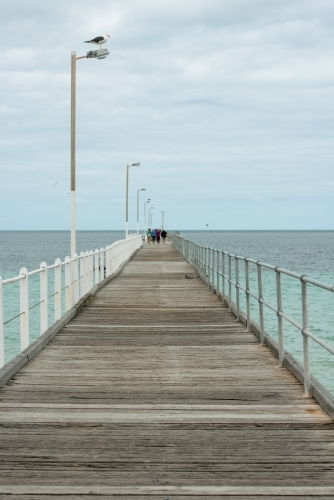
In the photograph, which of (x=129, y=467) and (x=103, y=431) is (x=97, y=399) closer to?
(x=103, y=431)

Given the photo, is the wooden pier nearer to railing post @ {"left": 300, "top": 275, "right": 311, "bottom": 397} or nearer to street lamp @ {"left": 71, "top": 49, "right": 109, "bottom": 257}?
railing post @ {"left": 300, "top": 275, "right": 311, "bottom": 397}

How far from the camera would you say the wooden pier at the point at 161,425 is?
4895 millimetres

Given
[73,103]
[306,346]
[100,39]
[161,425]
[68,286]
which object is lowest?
[161,425]

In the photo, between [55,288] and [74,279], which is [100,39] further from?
[55,288]

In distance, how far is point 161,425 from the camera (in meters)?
6.34

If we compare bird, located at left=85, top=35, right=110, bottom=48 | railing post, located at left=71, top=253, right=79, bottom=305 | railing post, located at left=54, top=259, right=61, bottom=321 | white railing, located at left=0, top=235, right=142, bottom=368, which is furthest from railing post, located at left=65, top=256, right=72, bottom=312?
bird, located at left=85, top=35, right=110, bottom=48

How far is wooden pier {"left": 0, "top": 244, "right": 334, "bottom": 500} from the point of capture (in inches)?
193

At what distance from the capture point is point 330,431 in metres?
6.07

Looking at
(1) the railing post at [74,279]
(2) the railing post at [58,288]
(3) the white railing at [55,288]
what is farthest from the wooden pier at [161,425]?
(1) the railing post at [74,279]

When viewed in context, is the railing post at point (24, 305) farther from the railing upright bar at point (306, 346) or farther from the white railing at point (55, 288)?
the railing upright bar at point (306, 346)

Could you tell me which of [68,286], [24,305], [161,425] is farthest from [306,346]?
[68,286]

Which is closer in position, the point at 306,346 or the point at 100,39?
the point at 306,346

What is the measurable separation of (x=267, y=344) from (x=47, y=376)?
3.52m

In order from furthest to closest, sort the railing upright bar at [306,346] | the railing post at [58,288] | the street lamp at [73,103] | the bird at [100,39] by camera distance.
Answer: the street lamp at [73,103] → the bird at [100,39] → the railing post at [58,288] → the railing upright bar at [306,346]
